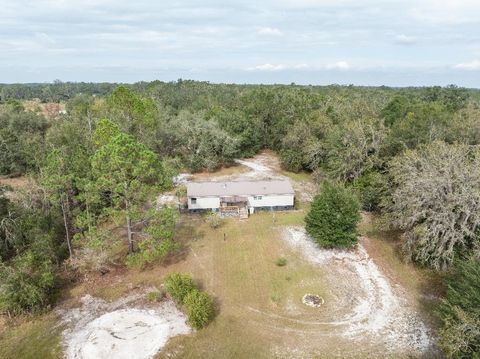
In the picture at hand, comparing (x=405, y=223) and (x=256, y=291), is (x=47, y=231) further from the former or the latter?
(x=405, y=223)

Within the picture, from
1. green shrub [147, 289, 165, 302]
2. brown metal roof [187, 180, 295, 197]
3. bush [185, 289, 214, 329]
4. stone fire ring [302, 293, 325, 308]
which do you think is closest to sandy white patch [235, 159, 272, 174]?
brown metal roof [187, 180, 295, 197]

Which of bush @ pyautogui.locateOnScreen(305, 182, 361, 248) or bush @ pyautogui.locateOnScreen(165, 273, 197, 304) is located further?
bush @ pyautogui.locateOnScreen(305, 182, 361, 248)

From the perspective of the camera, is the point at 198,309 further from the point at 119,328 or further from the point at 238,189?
the point at 238,189

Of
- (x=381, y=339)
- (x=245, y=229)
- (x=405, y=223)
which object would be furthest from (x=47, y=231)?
(x=405, y=223)

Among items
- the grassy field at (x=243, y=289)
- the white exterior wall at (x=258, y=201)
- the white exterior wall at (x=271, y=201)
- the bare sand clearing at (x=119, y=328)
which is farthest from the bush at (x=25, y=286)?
the white exterior wall at (x=271, y=201)

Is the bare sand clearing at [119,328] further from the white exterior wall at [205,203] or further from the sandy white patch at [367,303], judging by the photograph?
the white exterior wall at [205,203]

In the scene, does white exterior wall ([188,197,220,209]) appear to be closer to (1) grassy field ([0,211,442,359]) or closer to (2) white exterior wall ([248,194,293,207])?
(1) grassy field ([0,211,442,359])
